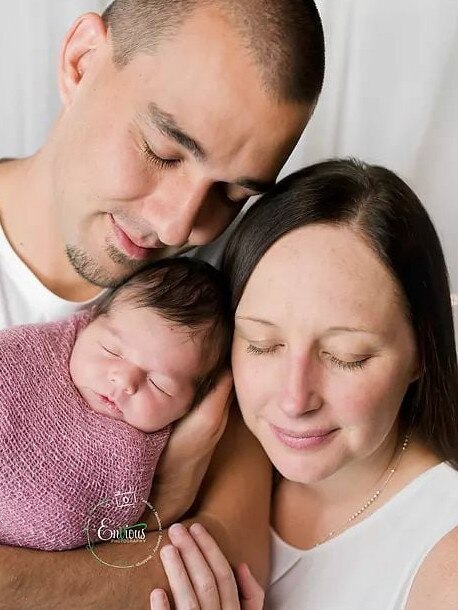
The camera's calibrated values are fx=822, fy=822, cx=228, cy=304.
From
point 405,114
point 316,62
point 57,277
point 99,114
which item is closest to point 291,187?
point 316,62

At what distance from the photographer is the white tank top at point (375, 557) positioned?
1416 mm

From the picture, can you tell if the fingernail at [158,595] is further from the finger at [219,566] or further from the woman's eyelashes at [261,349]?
the woman's eyelashes at [261,349]

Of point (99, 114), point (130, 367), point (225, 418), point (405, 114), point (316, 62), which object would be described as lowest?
point (225, 418)

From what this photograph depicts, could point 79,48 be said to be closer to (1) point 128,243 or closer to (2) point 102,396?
(1) point 128,243

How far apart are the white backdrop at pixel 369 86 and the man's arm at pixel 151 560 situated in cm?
84

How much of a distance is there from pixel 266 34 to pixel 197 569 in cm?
91

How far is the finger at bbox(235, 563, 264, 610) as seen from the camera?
4.56 ft

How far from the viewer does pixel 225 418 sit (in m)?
1.52

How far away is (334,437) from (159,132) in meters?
0.60

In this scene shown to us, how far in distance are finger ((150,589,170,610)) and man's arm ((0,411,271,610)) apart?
0.06ft

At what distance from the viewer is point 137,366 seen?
1.40m

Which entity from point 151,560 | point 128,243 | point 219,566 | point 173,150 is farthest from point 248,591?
point 173,150

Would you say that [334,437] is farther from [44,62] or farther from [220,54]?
[44,62]

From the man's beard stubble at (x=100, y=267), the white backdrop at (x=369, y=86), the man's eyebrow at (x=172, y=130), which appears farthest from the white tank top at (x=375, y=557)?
the white backdrop at (x=369, y=86)
